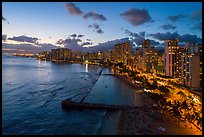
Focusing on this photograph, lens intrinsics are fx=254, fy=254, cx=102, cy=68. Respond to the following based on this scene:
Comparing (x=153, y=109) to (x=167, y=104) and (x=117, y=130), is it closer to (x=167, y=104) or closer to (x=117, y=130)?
(x=167, y=104)

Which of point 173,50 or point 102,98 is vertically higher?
point 173,50

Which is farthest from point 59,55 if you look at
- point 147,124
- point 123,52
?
point 147,124

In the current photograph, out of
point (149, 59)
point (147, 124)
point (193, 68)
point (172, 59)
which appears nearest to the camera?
point (147, 124)

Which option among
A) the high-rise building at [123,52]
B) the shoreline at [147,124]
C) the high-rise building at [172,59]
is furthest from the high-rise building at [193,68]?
the high-rise building at [123,52]

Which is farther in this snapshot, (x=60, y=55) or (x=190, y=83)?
(x=60, y=55)

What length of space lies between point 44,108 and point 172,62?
57.7 feet

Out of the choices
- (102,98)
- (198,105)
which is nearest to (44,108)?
(102,98)

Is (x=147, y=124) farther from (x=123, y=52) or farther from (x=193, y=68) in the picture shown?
(x=123, y=52)

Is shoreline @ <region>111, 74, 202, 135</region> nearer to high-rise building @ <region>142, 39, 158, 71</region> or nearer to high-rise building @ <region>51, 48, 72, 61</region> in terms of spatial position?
high-rise building @ <region>142, 39, 158, 71</region>

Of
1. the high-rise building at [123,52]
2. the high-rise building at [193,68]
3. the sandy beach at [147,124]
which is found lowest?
the sandy beach at [147,124]

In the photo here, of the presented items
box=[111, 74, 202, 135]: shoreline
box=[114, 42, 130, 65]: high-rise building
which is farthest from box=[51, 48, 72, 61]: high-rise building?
box=[111, 74, 202, 135]: shoreline

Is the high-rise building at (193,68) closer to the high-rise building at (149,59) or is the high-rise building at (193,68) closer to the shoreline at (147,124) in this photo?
the shoreline at (147,124)

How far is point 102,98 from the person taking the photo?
1356cm

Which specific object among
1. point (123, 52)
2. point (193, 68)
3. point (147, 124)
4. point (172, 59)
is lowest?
point (147, 124)
